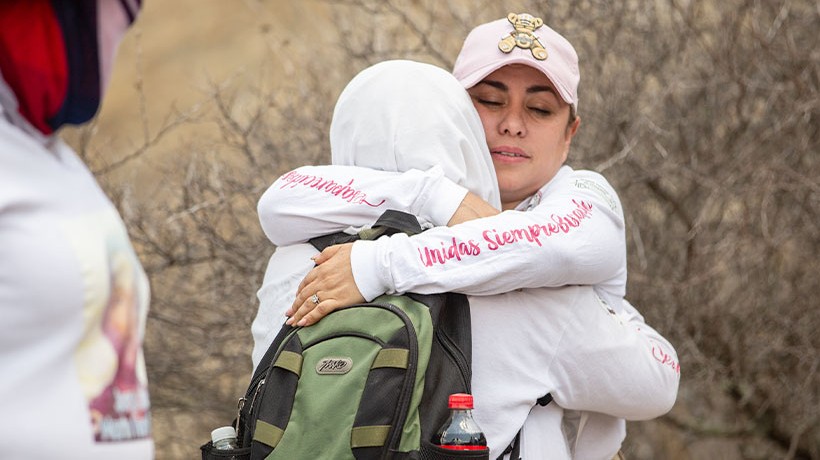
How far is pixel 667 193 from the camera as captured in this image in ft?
17.3

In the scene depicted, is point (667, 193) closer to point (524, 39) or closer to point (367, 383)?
point (524, 39)

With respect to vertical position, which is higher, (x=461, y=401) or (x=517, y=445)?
(x=461, y=401)

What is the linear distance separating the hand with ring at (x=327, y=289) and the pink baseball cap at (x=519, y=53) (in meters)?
0.67

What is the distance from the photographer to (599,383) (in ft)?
8.34

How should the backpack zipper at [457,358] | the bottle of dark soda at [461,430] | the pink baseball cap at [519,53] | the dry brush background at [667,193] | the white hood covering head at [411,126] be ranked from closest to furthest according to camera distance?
1. the bottle of dark soda at [461,430]
2. the backpack zipper at [457,358]
3. the white hood covering head at [411,126]
4. the pink baseball cap at [519,53]
5. the dry brush background at [667,193]

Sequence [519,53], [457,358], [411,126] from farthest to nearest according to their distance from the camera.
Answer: [519,53], [411,126], [457,358]

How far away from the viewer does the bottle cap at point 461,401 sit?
2266 millimetres

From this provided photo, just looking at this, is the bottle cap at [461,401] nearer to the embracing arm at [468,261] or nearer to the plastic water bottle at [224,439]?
the embracing arm at [468,261]

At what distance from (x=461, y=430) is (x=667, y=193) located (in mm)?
3240

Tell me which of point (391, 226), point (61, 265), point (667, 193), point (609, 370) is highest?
point (61, 265)

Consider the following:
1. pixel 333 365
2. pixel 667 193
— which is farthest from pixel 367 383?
pixel 667 193

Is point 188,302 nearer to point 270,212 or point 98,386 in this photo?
point 270,212

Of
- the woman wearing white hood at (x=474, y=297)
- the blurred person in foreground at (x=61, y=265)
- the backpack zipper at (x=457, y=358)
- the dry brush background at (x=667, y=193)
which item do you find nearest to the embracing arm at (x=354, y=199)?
the woman wearing white hood at (x=474, y=297)

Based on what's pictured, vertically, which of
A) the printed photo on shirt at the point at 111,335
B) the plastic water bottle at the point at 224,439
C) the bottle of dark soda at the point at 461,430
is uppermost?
the printed photo on shirt at the point at 111,335
